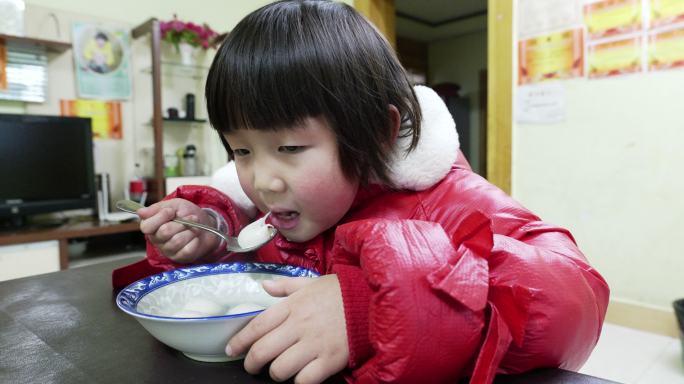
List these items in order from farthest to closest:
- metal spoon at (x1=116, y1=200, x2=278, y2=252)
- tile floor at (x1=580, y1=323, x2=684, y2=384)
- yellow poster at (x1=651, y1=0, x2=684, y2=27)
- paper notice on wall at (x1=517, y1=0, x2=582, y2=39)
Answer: paper notice on wall at (x1=517, y1=0, x2=582, y2=39) < yellow poster at (x1=651, y1=0, x2=684, y2=27) < tile floor at (x1=580, y1=323, x2=684, y2=384) < metal spoon at (x1=116, y1=200, x2=278, y2=252)

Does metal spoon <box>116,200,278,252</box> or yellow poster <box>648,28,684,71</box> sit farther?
yellow poster <box>648,28,684,71</box>

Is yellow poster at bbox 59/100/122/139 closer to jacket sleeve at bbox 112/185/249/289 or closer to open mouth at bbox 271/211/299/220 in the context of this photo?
jacket sleeve at bbox 112/185/249/289

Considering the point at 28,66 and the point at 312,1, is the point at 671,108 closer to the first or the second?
the point at 312,1

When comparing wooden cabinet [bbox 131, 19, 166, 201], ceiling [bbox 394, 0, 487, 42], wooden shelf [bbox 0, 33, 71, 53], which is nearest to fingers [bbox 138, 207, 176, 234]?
wooden cabinet [bbox 131, 19, 166, 201]

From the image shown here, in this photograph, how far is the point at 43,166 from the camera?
2160mm

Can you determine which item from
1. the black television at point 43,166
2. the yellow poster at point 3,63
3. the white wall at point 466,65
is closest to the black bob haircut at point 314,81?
the black television at point 43,166

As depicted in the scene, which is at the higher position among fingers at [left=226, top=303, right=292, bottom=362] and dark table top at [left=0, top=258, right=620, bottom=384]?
fingers at [left=226, top=303, right=292, bottom=362]

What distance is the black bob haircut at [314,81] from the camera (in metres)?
0.51

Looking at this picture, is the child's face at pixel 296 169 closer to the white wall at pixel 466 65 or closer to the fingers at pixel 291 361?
the fingers at pixel 291 361

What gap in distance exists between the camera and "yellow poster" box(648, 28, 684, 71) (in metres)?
1.58

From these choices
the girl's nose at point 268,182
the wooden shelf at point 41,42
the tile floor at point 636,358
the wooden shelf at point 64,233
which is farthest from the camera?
the wooden shelf at point 41,42

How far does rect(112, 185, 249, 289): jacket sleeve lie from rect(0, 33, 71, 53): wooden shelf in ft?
6.08

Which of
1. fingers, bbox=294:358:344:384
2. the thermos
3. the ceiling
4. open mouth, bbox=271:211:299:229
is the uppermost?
the ceiling

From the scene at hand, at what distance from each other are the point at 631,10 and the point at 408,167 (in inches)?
63.2
